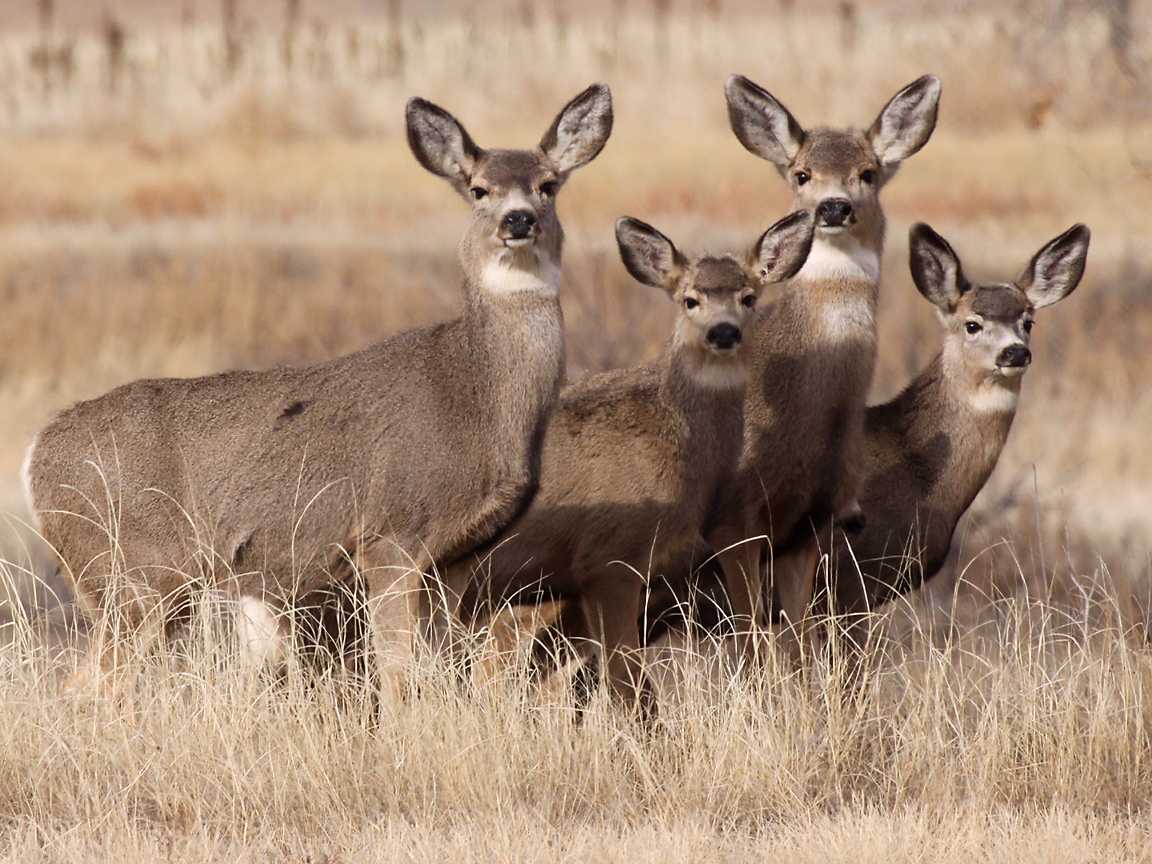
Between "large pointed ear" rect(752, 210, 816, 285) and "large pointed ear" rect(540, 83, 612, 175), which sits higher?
"large pointed ear" rect(540, 83, 612, 175)

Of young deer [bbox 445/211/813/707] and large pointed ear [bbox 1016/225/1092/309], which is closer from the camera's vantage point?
young deer [bbox 445/211/813/707]

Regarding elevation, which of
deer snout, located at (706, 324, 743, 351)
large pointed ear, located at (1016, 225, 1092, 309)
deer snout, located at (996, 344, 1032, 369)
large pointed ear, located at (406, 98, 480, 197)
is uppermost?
large pointed ear, located at (406, 98, 480, 197)

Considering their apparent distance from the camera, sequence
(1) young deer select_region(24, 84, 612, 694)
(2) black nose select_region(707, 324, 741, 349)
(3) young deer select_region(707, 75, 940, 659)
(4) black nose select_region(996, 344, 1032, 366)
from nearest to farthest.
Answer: (1) young deer select_region(24, 84, 612, 694) < (2) black nose select_region(707, 324, 741, 349) < (3) young deer select_region(707, 75, 940, 659) < (4) black nose select_region(996, 344, 1032, 366)

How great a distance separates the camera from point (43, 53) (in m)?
29.8

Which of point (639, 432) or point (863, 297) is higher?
point (863, 297)

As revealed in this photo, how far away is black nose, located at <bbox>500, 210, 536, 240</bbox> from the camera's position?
7.23 metres

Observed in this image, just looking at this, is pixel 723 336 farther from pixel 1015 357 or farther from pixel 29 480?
pixel 29 480

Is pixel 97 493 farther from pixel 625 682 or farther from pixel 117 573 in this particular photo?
pixel 625 682

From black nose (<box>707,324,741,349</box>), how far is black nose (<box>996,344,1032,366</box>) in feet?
4.48

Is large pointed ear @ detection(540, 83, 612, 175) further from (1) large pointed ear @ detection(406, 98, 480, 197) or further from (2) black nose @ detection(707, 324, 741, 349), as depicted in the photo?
(2) black nose @ detection(707, 324, 741, 349)

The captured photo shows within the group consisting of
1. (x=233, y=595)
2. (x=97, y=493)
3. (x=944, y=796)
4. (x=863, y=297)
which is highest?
(x=863, y=297)

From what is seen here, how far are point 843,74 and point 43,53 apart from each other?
12.8 metres

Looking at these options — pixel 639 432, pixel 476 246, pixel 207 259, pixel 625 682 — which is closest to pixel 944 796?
pixel 625 682

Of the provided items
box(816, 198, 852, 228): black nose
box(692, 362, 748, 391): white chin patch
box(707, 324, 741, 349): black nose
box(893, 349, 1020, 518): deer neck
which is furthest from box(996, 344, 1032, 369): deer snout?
box(707, 324, 741, 349): black nose
